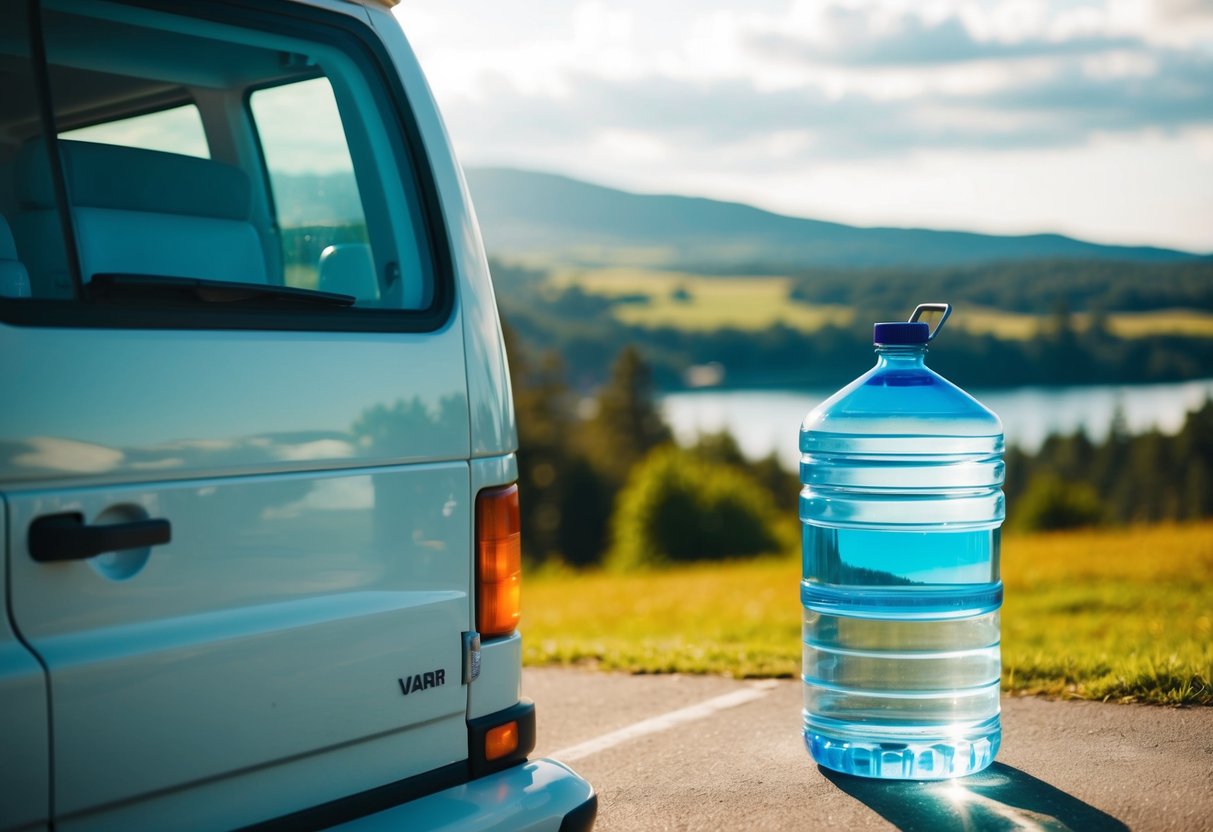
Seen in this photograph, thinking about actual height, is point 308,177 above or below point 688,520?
above

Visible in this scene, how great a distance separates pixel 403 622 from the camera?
2.83 m

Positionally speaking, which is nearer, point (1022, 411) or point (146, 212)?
point (146, 212)

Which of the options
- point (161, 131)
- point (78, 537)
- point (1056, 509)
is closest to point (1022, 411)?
point (1056, 509)

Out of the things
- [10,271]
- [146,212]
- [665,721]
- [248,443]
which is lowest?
[665,721]

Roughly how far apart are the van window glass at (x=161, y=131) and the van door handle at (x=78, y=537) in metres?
1.41

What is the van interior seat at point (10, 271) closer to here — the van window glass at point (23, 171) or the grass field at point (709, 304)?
the van window glass at point (23, 171)

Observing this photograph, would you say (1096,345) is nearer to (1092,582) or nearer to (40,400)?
(1092,582)

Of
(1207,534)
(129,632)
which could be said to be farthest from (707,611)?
(1207,534)

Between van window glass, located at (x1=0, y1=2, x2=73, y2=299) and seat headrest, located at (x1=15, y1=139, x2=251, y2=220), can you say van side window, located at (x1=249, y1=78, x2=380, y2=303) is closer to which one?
seat headrest, located at (x1=15, y1=139, x2=251, y2=220)

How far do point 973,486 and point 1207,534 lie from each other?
15711mm

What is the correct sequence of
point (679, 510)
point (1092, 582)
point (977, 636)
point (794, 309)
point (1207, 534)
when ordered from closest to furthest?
point (977, 636) → point (1092, 582) → point (1207, 534) → point (679, 510) → point (794, 309)

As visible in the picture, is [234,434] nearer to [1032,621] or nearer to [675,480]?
[1032,621]

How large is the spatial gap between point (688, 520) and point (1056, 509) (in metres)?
21.3

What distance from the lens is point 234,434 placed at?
251cm
